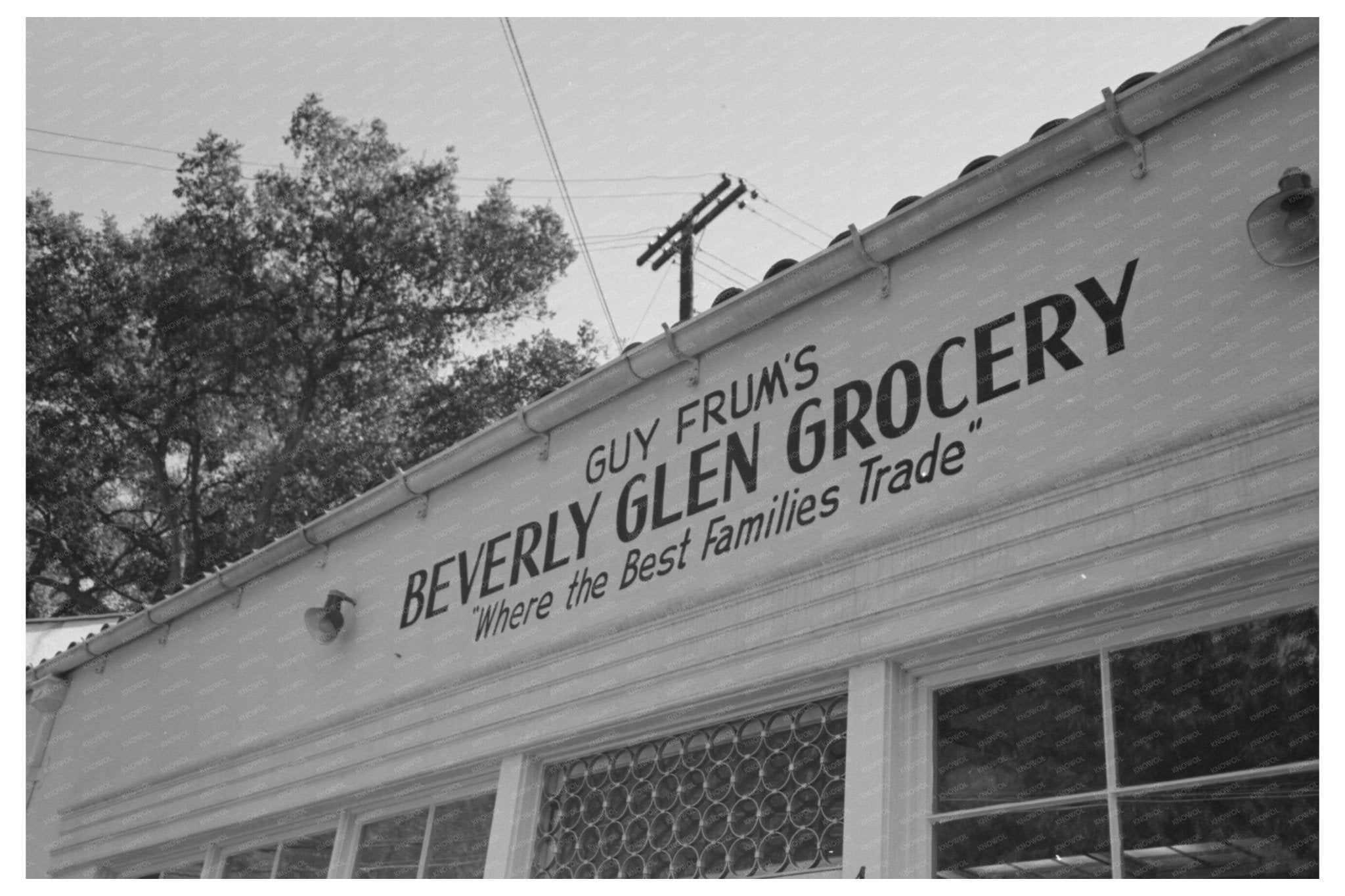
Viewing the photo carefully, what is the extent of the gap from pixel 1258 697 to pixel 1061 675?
0.67 m

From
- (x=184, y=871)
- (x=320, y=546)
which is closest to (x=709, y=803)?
(x=320, y=546)

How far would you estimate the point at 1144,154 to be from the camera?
478 centimetres

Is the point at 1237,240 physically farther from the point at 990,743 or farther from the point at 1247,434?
the point at 990,743

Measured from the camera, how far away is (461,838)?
639 centimetres

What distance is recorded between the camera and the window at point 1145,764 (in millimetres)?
3773

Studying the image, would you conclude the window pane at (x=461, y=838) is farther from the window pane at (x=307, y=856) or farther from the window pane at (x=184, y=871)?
the window pane at (x=184, y=871)

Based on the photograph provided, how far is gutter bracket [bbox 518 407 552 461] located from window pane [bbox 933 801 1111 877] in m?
3.05

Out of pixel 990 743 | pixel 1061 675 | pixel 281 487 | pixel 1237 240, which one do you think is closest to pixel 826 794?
pixel 990 743

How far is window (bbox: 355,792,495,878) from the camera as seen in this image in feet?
20.6

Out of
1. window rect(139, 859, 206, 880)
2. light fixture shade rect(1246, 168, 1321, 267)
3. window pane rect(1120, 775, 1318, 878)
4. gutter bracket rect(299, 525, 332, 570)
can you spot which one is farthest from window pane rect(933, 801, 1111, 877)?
window rect(139, 859, 206, 880)

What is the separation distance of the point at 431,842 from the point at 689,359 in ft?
8.49

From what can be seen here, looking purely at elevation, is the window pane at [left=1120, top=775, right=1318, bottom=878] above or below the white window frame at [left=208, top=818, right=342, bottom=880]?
below

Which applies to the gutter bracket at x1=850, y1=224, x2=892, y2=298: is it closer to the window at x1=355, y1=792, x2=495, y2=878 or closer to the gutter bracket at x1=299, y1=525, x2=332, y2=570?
the window at x1=355, y1=792, x2=495, y2=878

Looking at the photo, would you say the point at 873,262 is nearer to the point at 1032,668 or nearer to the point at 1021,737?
the point at 1032,668
